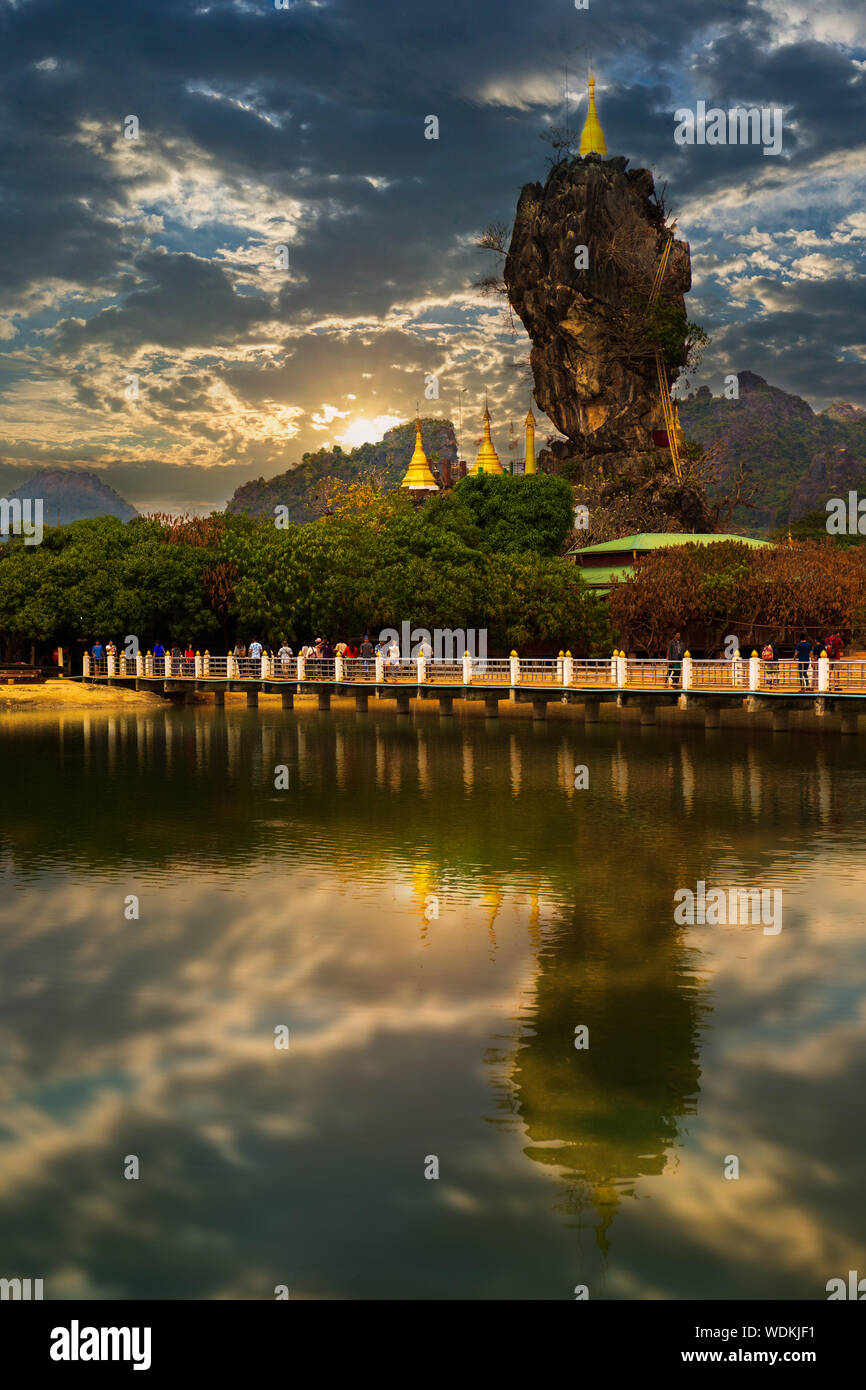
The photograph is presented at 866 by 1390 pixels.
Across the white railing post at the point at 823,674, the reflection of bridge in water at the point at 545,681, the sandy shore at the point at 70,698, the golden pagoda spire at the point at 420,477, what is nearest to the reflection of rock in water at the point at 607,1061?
the white railing post at the point at 823,674

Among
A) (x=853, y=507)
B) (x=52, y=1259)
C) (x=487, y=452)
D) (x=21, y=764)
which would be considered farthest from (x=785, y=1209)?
(x=853, y=507)

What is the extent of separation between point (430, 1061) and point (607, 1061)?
158 centimetres

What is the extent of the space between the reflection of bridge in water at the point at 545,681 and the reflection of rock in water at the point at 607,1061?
23.7 metres

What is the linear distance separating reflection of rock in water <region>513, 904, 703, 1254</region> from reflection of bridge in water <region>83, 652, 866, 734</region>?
2368 cm

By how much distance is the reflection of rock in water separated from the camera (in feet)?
31.4

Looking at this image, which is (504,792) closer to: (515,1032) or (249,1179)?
(515,1032)

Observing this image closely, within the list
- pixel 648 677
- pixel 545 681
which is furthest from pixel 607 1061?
pixel 545 681

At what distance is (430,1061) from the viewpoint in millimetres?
11531

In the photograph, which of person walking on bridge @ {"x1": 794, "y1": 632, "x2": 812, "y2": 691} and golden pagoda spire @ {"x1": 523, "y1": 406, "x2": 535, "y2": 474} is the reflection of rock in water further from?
golden pagoda spire @ {"x1": 523, "y1": 406, "x2": 535, "y2": 474}

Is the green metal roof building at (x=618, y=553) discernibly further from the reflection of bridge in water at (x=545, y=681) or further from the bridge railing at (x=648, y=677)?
the bridge railing at (x=648, y=677)

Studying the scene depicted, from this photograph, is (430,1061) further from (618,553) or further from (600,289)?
(600,289)

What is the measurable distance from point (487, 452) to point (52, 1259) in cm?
12376

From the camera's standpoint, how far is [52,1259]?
8438 millimetres

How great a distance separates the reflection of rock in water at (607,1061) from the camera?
31.4 ft
